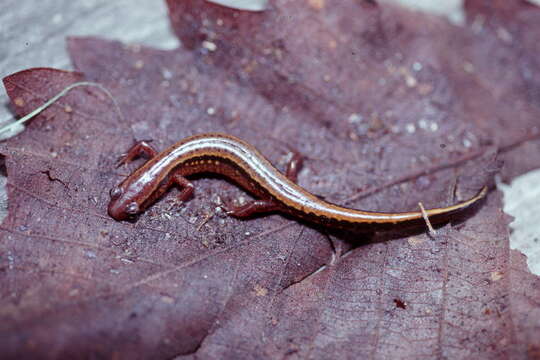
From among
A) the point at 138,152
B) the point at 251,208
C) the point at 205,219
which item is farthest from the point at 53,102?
the point at 251,208

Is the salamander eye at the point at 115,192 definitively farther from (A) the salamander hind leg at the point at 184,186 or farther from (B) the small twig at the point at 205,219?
(B) the small twig at the point at 205,219

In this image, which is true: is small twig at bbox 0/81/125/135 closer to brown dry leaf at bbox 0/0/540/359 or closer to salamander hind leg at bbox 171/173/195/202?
brown dry leaf at bbox 0/0/540/359

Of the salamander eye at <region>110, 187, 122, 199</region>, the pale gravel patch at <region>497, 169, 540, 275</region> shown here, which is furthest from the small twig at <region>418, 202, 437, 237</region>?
the salamander eye at <region>110, 187, 122, 199</region>

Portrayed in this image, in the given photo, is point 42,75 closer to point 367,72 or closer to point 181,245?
point 181,245

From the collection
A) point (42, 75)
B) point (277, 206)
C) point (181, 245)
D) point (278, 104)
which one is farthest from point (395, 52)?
point (42, 75)

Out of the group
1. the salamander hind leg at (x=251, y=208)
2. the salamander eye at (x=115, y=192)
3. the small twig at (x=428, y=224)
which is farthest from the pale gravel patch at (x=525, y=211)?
the salamander eye at (x=115, y=192)
